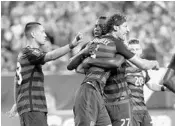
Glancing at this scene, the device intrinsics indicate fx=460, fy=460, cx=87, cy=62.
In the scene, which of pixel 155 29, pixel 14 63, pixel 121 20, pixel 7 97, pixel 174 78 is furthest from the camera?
pixel 155 29

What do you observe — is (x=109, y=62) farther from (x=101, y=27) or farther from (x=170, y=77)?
(x=170, y=77)

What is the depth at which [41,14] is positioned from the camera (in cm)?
1327

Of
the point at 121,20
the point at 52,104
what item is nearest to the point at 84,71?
the point at 121,20

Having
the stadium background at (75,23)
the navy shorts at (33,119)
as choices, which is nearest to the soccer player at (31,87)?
the navy shorts at (33,119)

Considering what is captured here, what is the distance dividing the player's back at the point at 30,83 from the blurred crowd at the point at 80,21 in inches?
259

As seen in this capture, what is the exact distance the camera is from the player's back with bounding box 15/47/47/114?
594cm

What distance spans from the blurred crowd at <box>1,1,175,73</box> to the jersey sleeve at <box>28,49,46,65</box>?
6.62 m

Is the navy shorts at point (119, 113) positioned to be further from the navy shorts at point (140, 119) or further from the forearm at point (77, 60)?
the navy shorts at point (140, 119)

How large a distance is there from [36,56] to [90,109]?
107cm

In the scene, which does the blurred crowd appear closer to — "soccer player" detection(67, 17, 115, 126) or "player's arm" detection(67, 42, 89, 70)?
"player's arm" detection(67, 42, 89, 70)

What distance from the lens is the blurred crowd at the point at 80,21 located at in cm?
1284

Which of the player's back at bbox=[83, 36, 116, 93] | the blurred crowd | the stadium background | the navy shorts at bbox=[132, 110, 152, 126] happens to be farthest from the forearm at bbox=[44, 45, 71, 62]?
the blurred crowd

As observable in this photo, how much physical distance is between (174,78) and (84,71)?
137 centimetres

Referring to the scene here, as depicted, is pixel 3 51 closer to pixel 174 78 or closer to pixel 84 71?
pixel 84 71
